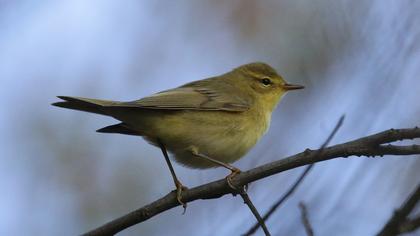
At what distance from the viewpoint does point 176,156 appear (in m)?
4.73

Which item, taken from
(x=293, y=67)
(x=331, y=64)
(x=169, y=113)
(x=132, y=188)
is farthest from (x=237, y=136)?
(x=132, y=188)

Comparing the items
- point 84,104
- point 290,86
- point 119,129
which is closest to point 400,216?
point 84,104

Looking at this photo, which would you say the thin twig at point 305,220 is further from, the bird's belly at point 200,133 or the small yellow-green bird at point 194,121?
the bird's belly at point 200,133

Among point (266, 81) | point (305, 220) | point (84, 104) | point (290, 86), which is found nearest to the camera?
point (305, 220)

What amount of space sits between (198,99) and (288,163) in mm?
2231

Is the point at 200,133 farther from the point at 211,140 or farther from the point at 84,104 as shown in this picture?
the point at 84,104

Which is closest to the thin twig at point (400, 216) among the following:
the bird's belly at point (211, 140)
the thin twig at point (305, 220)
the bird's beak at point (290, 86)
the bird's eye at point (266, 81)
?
the thin twig at point (305, 220)

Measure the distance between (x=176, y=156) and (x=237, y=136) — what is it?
0.53 m

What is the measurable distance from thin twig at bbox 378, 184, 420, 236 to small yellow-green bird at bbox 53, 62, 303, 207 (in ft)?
7.91

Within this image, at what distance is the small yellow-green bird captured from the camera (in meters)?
4.34

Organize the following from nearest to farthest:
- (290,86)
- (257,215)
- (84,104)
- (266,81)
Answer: (257,215), (84,104), (290,86), (266,81)

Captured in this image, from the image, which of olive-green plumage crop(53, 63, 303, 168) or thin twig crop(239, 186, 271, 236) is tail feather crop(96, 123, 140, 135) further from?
thin twig crop(239, 186, 271, 236)

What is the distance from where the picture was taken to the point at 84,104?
4.04 metres

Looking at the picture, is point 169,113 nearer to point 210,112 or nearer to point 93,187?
point 210,112
